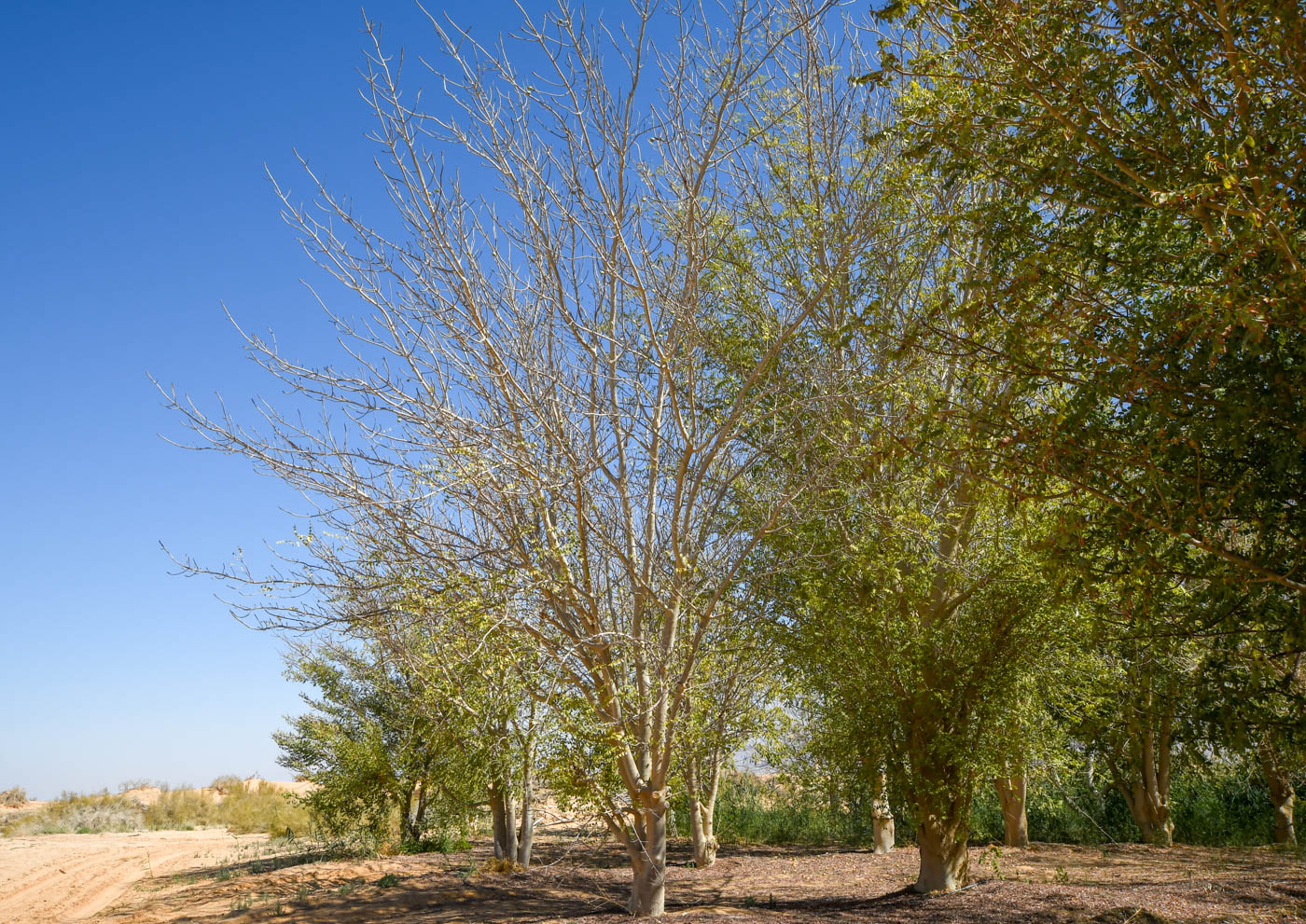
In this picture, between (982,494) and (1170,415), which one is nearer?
(1170,415)

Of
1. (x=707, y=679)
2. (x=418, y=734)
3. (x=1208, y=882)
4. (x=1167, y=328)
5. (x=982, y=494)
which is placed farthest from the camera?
(x=418, y=734)

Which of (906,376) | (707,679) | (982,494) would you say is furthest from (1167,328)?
(707,679)

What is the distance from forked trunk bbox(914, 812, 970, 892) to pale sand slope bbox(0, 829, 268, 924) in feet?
33.0

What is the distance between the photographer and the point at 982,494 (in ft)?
20.7

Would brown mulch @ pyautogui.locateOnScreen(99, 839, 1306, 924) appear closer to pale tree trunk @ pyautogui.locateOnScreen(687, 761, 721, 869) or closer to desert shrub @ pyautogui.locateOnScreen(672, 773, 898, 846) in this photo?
pale tree trunk @ pyautogui.locateOnScreen(687, 761, 721, 869)

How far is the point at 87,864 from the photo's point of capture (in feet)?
51.7

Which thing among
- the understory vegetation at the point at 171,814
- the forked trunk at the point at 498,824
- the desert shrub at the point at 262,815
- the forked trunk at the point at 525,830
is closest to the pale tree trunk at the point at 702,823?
the forked trunk at the point at 525,830

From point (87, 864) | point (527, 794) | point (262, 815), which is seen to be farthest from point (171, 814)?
point (527, 794)

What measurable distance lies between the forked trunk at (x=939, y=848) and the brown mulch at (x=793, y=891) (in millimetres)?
251

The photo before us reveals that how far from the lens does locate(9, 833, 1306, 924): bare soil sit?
822 cm

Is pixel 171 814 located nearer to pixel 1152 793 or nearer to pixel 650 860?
pixel 650 860

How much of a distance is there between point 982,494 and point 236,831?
26.0 meters

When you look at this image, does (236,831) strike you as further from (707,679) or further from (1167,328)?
(1167,328)

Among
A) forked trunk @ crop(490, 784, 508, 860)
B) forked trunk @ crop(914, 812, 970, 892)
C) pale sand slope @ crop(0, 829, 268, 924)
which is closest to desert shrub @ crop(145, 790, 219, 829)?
pale sand slope @ crop(0, 829, 268, 924)
